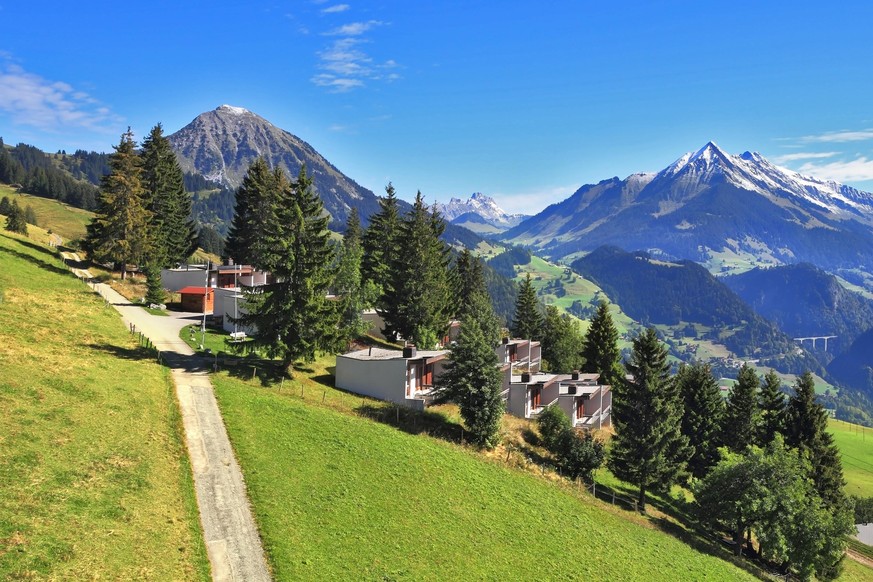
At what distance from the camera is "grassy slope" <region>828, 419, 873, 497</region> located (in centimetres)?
12256

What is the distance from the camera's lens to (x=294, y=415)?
3762cm

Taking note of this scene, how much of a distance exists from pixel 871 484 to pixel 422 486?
136 m

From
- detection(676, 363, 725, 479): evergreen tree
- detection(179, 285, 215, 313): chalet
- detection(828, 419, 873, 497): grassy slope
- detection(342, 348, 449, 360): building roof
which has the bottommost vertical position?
detection(828, 419, 873, 497): grassy slope

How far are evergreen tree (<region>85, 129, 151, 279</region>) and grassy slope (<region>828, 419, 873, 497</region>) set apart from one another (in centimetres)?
12892

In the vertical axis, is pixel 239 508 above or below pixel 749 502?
above

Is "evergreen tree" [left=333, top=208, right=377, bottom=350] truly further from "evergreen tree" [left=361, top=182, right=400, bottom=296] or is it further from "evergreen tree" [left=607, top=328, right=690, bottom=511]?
"evergreen tree" [left=607, top=328, right=690, bottom=511]

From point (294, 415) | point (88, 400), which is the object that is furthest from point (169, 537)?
point (294, 415)

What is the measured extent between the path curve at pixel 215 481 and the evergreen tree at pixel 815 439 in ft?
176

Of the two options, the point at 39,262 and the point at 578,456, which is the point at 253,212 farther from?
the point at 578,456

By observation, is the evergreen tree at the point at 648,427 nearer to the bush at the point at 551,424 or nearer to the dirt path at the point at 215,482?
the bush at the point at 551,424

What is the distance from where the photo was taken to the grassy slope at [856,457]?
12256 cm

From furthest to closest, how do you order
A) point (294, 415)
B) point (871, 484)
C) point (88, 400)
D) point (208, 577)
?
point (871, 484), point (294, 415), point (88, 400), point (208, 577)

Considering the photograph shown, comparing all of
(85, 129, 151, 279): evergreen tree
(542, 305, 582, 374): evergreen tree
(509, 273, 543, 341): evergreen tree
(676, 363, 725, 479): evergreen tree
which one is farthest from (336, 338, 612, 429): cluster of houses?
(85, 129, 151, 279): evergreen tree

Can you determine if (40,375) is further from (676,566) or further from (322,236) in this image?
(676,566)
